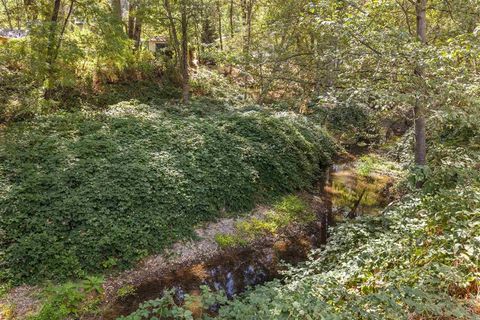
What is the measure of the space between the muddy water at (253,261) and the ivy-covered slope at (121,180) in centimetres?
76

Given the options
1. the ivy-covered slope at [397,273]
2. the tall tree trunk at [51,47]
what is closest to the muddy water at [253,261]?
the ivy-covered slope at [397,273]

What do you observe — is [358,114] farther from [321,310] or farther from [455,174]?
[321,310]

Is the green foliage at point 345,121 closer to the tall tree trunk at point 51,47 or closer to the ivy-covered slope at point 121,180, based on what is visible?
the ivy-covered slope at point 121,180

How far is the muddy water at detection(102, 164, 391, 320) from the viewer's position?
622cm

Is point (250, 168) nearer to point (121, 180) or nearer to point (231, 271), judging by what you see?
point (231, 271)

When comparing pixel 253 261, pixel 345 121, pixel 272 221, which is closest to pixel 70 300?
pixel 253 261

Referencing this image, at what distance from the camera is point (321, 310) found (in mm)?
3447

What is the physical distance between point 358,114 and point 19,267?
16387mm

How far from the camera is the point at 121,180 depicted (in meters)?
7.39

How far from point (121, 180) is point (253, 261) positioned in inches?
139

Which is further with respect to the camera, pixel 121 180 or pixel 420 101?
pixel 121 180

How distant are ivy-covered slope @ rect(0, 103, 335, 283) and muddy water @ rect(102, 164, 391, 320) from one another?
76cm

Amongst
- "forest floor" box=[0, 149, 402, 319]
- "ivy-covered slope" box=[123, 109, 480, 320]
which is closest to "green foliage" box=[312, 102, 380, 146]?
"forest floor" box=[0, 149, 402, 319]

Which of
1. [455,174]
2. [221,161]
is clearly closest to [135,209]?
[221,161]
